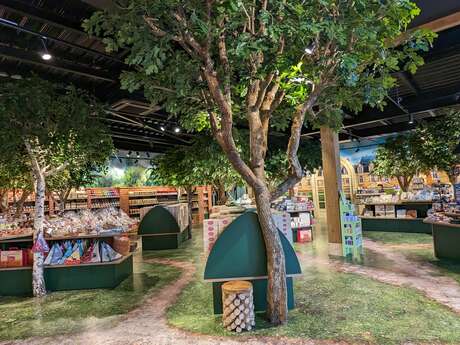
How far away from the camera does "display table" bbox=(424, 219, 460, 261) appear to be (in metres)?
5.70

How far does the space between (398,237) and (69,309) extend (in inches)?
313

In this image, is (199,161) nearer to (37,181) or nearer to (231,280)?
(37,181)

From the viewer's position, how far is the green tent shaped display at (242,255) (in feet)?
11.7

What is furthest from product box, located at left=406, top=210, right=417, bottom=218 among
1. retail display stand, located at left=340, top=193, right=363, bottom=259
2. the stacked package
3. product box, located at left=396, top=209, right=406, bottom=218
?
the stacked package

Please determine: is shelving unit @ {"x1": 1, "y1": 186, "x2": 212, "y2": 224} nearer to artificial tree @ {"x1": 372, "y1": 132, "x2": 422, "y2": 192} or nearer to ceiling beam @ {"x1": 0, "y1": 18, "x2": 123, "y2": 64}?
ceiling beam @ {"x1": 0, "y1": 18, "x2": 123, "y2": 64}

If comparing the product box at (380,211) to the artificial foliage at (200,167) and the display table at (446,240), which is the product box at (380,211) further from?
the artificial foliage at (200,167)

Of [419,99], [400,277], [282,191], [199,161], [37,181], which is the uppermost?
[419,99]

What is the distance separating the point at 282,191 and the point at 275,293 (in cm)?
110

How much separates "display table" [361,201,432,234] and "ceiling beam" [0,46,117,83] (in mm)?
8488

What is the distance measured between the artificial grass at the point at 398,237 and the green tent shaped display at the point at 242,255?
18.1 feet

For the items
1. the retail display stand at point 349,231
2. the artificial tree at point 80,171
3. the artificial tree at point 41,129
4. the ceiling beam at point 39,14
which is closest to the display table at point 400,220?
the retail display stand at point 349,231

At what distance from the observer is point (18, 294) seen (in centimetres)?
502

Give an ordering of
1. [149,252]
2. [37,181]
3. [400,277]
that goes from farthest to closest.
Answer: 1. [149,252]
2. [37,181]
3. [400,277]

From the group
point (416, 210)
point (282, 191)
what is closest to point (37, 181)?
point (282, 191)
